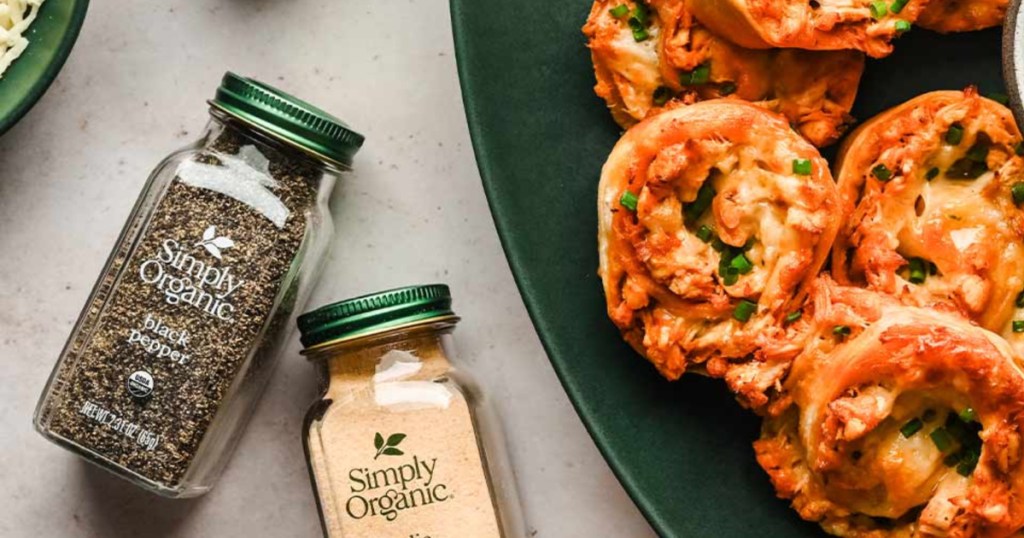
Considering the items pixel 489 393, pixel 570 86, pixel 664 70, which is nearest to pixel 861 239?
pixel 664 70

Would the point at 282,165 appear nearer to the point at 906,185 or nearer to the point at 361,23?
the point at 361,23

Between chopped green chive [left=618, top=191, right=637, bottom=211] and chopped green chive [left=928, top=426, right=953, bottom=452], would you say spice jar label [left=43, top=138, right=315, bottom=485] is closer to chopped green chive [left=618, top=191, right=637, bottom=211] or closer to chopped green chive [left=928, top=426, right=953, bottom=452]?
chopped green chive [left=618, top=191, right=637, bottom=211]

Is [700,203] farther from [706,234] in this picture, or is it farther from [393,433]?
[393,433]

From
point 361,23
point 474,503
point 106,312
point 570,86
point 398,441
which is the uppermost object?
point 361,23

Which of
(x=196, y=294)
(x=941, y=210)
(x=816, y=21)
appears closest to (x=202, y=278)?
(x=196, y=294)

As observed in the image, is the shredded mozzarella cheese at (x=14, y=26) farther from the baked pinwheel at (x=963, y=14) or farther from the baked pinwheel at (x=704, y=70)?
the baked pinwheel at (x=963, y=14)

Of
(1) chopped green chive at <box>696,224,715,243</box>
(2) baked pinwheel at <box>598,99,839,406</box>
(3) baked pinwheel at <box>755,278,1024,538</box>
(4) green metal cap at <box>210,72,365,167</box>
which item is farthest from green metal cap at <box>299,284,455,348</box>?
(3) baked pinwheel at <box>755,278,1024,538</box>

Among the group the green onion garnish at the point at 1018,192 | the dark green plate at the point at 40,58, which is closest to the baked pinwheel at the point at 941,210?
the green onion garnish at the point at 1018,192
